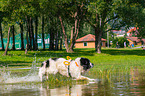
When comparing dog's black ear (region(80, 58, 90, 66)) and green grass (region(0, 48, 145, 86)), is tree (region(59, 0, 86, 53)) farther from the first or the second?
dog's black ear (region(80, 58, 90, 66))

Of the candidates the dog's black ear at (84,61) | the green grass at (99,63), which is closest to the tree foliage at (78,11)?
the green grass at (99,63)

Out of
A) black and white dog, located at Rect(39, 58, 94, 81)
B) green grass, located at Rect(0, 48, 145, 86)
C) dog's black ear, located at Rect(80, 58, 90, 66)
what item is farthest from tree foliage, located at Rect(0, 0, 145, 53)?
dog's black ear, located at Rect(80, 58, 90, 66)

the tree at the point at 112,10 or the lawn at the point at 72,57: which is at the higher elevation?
the tree at the point at 112,10

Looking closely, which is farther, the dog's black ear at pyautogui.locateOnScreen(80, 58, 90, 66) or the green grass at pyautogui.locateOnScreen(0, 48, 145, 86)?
the green grass at pyautogui.locateOnScreen(0, 48, 145, 86)

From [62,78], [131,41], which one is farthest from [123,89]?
[131,41]

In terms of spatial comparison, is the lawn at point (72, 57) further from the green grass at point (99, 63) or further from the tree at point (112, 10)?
the tree at point (112, 10)

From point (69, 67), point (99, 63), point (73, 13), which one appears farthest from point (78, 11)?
point (69, 67)

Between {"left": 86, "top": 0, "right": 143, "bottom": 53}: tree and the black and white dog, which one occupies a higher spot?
{"left": 86, "top": 0, "right": 143, "bottom": 53}: tree

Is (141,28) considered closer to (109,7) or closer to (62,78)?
(109,7)

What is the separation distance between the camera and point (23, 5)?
39.9 meters

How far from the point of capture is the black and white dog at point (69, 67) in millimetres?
12500

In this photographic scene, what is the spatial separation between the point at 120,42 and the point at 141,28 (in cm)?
5415

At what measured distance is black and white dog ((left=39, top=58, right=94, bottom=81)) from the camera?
12500mm

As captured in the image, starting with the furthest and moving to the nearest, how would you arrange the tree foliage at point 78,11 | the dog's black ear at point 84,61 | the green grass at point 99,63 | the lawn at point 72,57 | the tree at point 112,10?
1. the tree at point 112,10
2. the tree foliage at point 78,11
3. the lawn at point 72,57
4. the green grass at point 99,63
5. the dog's black ear at point 84,61
